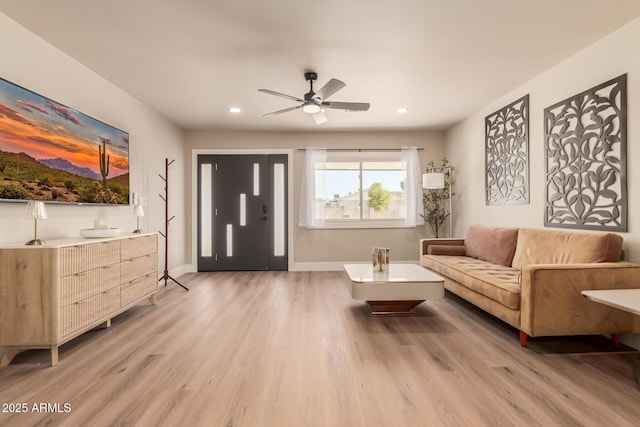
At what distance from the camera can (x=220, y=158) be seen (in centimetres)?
566

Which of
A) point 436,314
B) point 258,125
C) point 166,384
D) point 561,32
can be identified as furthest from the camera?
point 258,125

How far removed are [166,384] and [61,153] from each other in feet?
7.25

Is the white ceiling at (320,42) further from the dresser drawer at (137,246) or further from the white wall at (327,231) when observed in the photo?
the dresser drawer at (137,246)

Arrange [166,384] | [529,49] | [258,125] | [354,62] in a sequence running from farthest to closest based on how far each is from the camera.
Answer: [258,125] → [354,62] → [529,49] → [166,384]

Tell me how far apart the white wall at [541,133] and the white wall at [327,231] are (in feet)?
3.06

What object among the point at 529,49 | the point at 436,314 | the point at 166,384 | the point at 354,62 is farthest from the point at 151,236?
the point at 529,49

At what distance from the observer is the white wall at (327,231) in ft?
18.6

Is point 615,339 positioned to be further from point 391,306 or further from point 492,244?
point 391,306

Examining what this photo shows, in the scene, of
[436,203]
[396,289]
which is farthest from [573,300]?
[436,203]

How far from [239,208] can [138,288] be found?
2.59m

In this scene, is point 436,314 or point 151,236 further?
point 151,236

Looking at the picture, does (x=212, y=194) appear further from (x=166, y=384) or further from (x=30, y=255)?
(x=166, y=384)

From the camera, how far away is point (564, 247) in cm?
286

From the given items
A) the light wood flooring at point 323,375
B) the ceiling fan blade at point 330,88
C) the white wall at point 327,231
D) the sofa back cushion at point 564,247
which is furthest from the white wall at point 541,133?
the ceiling fan blade at point 330,88
